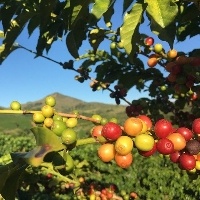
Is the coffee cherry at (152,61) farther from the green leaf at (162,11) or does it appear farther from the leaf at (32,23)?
A: the green leaf at (162,11)

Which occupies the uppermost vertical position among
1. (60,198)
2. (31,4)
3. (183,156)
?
(31,4)

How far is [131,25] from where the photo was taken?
204 centimetres

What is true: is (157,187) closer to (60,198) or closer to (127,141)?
(60,198)

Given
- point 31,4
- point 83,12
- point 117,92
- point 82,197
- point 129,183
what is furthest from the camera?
point 129,183

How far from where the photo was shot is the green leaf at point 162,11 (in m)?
1.79

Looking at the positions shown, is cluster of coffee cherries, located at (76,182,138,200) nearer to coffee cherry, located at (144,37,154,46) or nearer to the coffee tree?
the coffee tree

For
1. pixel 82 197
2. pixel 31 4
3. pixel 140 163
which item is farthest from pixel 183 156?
pixel 140 163

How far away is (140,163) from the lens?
11883 mm

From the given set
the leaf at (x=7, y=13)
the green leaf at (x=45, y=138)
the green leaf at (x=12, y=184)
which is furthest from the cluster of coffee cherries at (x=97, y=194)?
the green leaf at (x=45, y=138)

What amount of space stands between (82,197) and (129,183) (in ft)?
8.02

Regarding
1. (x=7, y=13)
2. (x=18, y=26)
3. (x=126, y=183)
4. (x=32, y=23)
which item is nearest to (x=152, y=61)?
(x=32, y=23)

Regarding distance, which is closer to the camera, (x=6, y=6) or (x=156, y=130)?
(x=156, y=130)

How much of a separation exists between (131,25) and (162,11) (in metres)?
0.28

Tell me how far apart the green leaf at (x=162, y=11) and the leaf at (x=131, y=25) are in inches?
7.0
